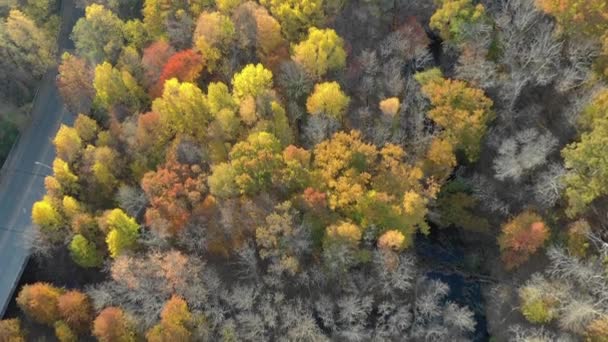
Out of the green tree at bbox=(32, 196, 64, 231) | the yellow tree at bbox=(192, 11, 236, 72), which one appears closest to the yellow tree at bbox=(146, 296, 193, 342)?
the green tree at bbox=(32, 196, 64, 231)

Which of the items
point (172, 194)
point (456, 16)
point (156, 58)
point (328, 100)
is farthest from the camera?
point (156, 58)

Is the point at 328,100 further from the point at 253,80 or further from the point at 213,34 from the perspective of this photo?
the point at 213,34

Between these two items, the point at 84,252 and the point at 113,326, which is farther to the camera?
the point at 84,252

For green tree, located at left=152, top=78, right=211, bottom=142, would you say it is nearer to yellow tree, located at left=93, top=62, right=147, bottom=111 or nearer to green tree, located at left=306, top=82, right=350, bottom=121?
yellow tree, located at left=93, top=62, right=147, bottom=111

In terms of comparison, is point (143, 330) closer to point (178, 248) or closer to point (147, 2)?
point (178, 248)

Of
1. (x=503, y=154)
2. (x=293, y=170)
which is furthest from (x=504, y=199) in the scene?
(x=293, y=170)

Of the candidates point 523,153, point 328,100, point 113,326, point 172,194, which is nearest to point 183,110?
point 172,194
